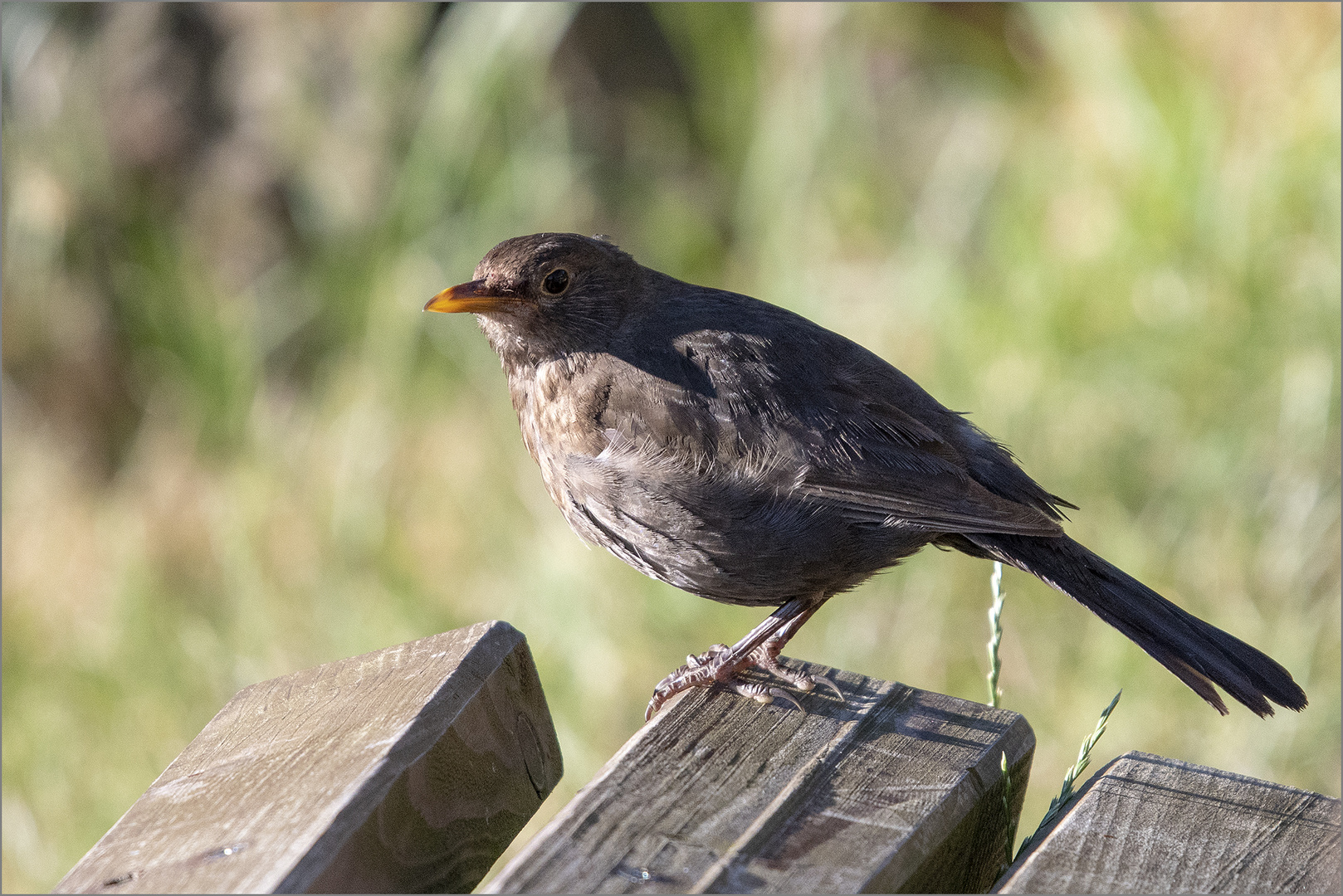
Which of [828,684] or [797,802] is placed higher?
[828,684]

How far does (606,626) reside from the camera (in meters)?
4.60

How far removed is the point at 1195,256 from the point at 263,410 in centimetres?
421

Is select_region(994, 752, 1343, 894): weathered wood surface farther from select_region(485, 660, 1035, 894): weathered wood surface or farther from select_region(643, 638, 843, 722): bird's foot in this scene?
select_region(643, 638, 843, 722): bird's foot

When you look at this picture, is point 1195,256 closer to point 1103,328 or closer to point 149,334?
point 1103,328

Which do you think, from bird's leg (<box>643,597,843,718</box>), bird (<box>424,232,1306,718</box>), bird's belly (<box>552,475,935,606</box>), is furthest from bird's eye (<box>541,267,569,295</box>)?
bird's leg (<box>643,597,843,718</box>)

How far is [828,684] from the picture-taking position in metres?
2.08

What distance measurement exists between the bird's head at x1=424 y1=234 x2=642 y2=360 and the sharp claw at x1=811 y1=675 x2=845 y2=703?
1.16m

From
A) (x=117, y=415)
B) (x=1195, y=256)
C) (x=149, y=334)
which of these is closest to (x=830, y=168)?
(x=1195, y=256)

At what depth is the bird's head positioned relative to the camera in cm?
307

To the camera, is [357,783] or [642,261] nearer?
[357,783]

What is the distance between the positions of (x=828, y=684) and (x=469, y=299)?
4.46 ft

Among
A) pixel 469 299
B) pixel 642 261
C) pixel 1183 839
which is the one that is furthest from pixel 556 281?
pixel 642 261

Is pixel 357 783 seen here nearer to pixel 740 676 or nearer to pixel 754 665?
pixel 740 676

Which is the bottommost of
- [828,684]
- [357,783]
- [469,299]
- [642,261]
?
[357,783]
